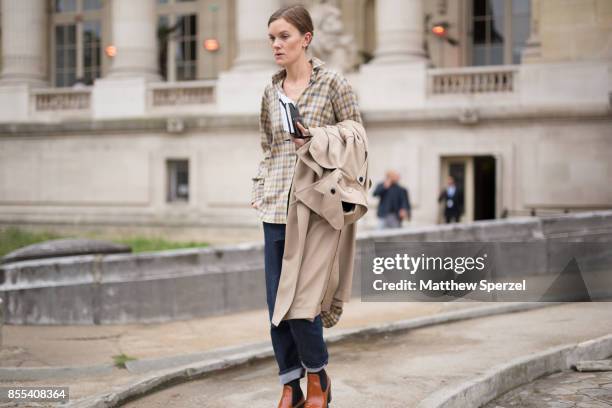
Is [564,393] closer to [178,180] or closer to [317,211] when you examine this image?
[317,211]

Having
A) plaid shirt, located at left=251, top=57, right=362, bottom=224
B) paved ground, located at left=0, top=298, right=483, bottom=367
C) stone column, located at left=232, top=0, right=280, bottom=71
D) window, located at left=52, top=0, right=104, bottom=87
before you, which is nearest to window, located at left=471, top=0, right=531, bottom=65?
stone column, located at left=232, top=0, right=280, bottom=71

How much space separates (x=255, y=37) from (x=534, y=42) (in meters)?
6.98

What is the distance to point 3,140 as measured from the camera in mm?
25500

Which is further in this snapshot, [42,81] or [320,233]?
[42,81]

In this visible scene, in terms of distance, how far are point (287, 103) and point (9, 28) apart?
77.0 ft

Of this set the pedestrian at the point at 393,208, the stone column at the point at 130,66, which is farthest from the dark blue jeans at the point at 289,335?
the stone column at the point at 130,66

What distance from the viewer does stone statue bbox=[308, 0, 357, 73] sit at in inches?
894

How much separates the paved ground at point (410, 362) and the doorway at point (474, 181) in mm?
11867

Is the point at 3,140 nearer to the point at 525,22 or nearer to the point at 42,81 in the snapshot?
the point at 42,81

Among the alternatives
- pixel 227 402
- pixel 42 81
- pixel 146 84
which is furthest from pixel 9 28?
pixel 227 402

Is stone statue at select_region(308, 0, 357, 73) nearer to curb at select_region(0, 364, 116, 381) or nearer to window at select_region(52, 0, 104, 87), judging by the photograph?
window at select_region(52, 0, 104, 87)

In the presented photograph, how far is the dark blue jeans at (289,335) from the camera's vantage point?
16.0ft

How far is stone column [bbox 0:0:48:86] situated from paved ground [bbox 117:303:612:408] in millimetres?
19940

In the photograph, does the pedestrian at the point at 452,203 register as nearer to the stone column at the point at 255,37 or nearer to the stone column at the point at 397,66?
the stone column at the point at 397,66
